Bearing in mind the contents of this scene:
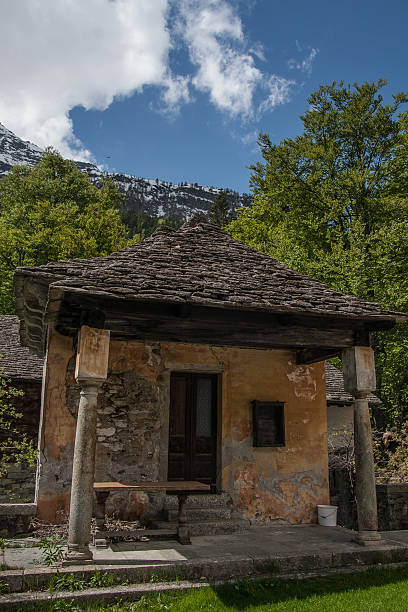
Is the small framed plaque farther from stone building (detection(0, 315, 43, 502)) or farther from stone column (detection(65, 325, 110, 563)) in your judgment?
stone building (detection(0, 315, 43, 502))

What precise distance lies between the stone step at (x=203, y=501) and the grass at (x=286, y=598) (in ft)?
7.56

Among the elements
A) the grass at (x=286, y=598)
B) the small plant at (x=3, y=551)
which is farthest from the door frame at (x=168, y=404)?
the grass at (x=286, y=598)

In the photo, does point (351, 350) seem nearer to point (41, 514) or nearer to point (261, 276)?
point (261, 276)

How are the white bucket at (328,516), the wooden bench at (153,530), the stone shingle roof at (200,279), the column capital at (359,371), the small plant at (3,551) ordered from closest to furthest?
the small plant at (3,551) < the stone shingle roof at (200,279) < the wooden bench at (153,530) < the column capital at (359,371) < the white bucket at (328,516)

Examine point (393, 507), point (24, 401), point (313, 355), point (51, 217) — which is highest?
point (51, 217)

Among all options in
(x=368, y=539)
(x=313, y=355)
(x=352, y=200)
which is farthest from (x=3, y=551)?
(x=352, y=200)

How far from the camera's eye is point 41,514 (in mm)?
6633

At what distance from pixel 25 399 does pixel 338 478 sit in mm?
7950

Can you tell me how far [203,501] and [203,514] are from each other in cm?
21

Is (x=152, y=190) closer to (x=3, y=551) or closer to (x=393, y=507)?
(x=393, y=507)

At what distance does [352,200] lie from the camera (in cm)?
1661

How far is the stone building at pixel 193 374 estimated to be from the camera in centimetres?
574

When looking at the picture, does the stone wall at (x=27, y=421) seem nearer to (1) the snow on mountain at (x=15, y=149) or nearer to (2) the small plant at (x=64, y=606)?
(2) the small plant at (x=64, y=606)

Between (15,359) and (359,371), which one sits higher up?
(15,359)
